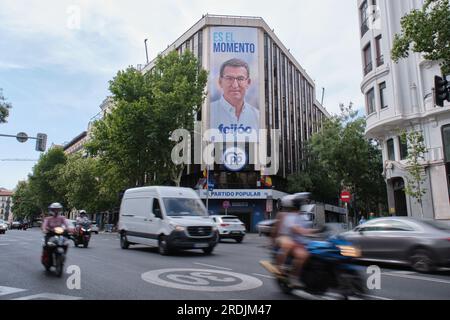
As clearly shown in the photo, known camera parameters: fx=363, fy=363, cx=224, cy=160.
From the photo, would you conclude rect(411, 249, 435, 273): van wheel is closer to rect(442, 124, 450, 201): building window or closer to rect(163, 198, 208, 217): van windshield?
rect(163, 198, 208, 217): van windshield

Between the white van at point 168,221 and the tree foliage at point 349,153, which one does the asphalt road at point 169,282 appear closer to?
the white van at point 168,221

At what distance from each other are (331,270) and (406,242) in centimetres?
549

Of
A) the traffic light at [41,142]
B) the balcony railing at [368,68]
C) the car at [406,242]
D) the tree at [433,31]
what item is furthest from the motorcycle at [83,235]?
the balcony railing at [368,68]

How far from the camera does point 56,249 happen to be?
8.24 meters

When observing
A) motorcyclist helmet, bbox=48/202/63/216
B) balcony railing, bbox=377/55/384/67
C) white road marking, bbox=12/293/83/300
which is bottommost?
white road marking, bbox=12/293/83/300

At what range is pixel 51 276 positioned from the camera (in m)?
8.02

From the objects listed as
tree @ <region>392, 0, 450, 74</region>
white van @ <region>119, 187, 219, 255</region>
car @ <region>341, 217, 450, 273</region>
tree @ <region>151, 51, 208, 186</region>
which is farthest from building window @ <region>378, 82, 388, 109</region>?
white van @ <region>119, 187, 219, 255</region>

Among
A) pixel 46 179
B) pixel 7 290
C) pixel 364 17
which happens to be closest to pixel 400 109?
pixel 364 17

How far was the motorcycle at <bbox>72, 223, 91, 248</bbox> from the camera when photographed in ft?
53.5

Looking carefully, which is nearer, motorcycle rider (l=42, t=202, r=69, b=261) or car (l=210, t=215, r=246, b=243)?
motorcycle rider (l=42, t=202, r=69, b=261)

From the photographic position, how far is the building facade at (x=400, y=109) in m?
22.1
